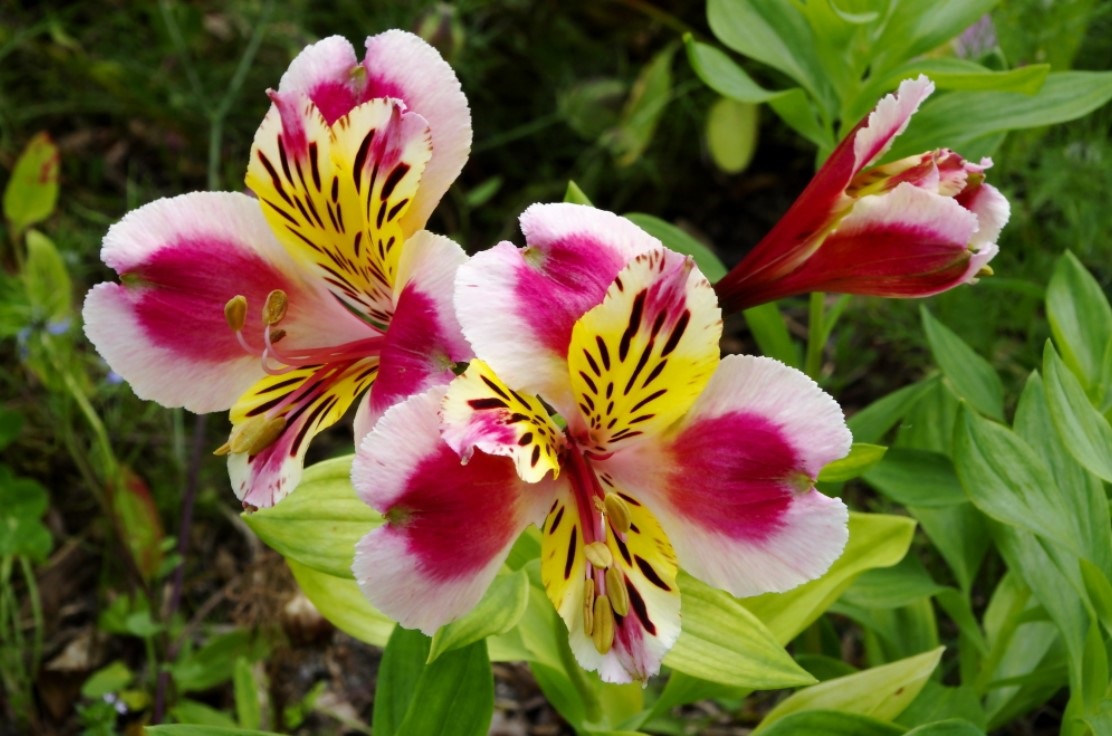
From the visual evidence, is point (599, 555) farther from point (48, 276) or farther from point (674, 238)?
point (48, 276)

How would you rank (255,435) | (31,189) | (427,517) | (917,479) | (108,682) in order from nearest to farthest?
1. (427,517)
2. (255,435)
3. (917,479)
4. (108,682)
5. (31,189)

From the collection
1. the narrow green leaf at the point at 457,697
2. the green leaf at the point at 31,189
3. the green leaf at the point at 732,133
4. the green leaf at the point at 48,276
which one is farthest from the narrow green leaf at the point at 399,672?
the green leaf at the point at 732,133

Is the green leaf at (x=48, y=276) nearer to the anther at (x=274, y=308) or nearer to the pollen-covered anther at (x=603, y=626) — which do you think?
the anther at (x=274, y=308)

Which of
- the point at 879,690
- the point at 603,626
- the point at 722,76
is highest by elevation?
the point at 722,76

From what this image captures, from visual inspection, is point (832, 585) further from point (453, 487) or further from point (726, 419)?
point (453, 487)

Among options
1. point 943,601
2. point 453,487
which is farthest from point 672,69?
point 453,487

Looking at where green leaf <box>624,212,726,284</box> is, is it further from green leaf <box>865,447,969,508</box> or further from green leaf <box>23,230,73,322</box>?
green leaf <box>23,230,73,322</box>

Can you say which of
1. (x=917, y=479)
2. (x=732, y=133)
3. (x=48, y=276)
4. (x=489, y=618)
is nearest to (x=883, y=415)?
(x=917, y=479)

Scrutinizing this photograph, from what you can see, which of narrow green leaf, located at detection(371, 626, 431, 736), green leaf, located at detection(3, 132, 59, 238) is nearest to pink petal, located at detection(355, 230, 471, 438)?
narrow green leaf, located at detection(371, 626, 431, 736)
